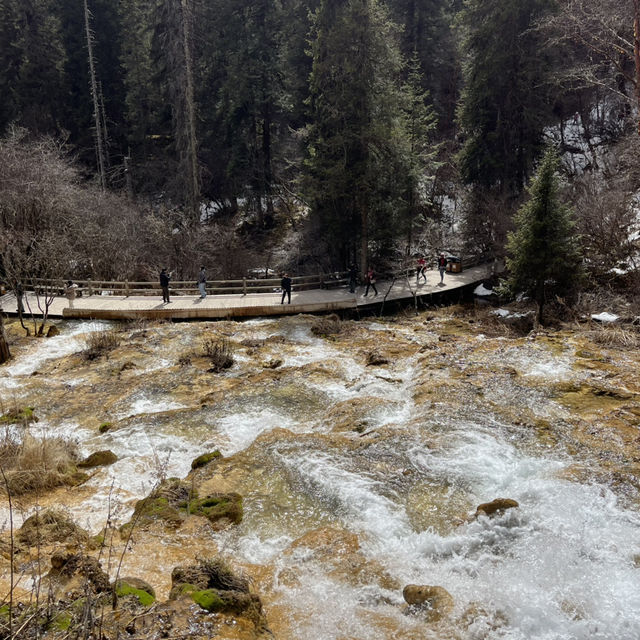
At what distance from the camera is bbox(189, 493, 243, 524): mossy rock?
7.15 m

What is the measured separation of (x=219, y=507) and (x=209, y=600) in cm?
246

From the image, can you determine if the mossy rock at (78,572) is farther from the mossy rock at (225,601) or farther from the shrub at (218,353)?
the shrub at (218,353)

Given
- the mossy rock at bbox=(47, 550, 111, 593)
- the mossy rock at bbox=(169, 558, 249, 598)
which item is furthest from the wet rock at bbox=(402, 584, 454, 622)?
the mossy rock at bbox=(47, 550, 111, 593)

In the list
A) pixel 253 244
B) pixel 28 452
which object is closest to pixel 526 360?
pixel 28 452

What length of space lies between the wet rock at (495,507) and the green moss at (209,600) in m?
3.73

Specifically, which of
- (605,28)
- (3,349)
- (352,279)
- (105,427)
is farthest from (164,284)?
(605,28)

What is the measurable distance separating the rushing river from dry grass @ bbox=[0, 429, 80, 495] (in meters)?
0.44

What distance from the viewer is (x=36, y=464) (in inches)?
318

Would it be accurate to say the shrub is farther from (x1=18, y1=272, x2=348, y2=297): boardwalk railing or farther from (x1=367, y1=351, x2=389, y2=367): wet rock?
(x1=18, y1=272, x2=348, y2=297): boardwalk railing

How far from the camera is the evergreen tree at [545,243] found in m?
16.8

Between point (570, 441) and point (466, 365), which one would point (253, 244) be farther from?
point (570, 441)

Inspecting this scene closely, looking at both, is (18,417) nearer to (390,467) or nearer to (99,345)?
(99,345)

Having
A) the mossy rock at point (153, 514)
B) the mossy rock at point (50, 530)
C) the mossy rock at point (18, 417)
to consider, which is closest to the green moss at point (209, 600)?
the mossy rock at point (153, 514)

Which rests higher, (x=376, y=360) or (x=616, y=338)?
(x=616, y=338)
